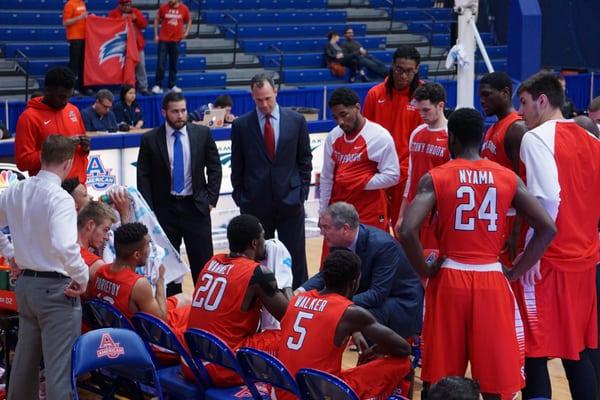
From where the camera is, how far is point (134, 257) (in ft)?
18.1

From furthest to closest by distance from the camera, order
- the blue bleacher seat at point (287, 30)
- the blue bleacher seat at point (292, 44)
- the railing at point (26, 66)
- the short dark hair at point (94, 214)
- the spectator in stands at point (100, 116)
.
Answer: the blue bleacher seat at point (287, 30), the blue bleacher seat at point (292, 44), the railing at point (26, 66), the spectator in stands at point (100, 116), the short dark hair at point (94, 214)

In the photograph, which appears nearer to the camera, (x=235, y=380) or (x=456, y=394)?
(x=456, y=394)

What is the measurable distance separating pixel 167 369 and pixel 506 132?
2199 mm

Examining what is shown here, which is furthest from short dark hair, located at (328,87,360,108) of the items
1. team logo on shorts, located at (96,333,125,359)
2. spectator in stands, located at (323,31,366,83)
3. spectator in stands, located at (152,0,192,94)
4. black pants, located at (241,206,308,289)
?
spectator in stands, located at (323,31,366,83)

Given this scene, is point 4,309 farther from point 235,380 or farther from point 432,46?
point 432,46

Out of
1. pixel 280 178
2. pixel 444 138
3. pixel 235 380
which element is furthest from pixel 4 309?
pixel 444 138

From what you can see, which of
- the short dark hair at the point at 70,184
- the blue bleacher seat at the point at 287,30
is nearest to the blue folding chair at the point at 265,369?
the short dark hair at the point at 70,184

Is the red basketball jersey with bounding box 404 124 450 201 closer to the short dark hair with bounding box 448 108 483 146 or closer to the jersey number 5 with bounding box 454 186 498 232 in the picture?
the short dark hair with bounding box 448 108 483 146

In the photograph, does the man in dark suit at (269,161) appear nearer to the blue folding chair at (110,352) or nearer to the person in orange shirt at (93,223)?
the person in orange shirt at (93,223)

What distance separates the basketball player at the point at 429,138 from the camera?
6.44 meters

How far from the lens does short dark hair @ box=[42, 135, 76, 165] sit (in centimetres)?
513

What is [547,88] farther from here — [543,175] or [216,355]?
[216,355]

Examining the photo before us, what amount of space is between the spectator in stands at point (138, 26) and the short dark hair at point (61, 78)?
889 cm

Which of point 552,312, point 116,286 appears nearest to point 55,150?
point 116,286
